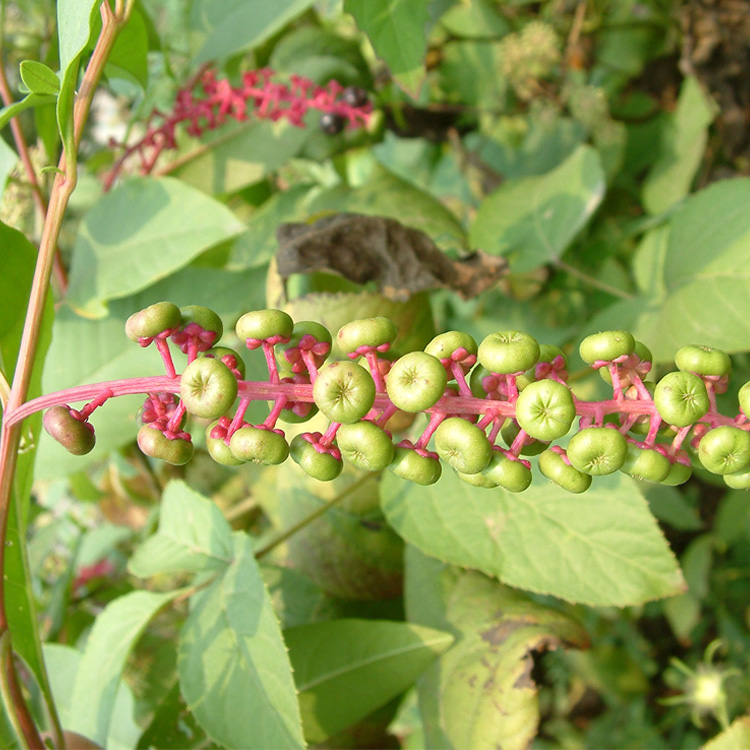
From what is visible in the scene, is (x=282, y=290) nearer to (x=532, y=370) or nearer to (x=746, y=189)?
(x=532, y=370)

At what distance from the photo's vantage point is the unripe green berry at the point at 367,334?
79 centimetres

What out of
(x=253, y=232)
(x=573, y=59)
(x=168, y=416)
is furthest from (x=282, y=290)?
(x=573, y=59)

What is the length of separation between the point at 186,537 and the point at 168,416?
70cm

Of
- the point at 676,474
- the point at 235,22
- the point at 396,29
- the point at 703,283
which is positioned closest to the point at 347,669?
the point at 676,474

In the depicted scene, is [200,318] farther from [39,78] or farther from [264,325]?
[39,78]

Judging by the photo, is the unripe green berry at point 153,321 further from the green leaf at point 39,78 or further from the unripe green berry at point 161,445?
the green leaf at point 39,78

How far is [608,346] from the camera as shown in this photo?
2.54 feet

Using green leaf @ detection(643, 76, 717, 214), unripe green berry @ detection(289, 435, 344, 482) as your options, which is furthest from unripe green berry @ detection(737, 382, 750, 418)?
green leaf @ detection(643, 76, 717, 214)

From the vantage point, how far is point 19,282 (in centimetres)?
111

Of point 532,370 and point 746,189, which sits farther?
point 746,189

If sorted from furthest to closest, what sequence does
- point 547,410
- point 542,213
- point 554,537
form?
point 542,213, point 554,537, point 547,410

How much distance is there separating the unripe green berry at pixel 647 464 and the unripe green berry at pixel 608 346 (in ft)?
0.36

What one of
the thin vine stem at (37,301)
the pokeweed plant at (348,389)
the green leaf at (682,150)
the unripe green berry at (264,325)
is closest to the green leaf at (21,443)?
the pokeweed plant at (348,389)

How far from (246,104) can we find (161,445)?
1.29 m
